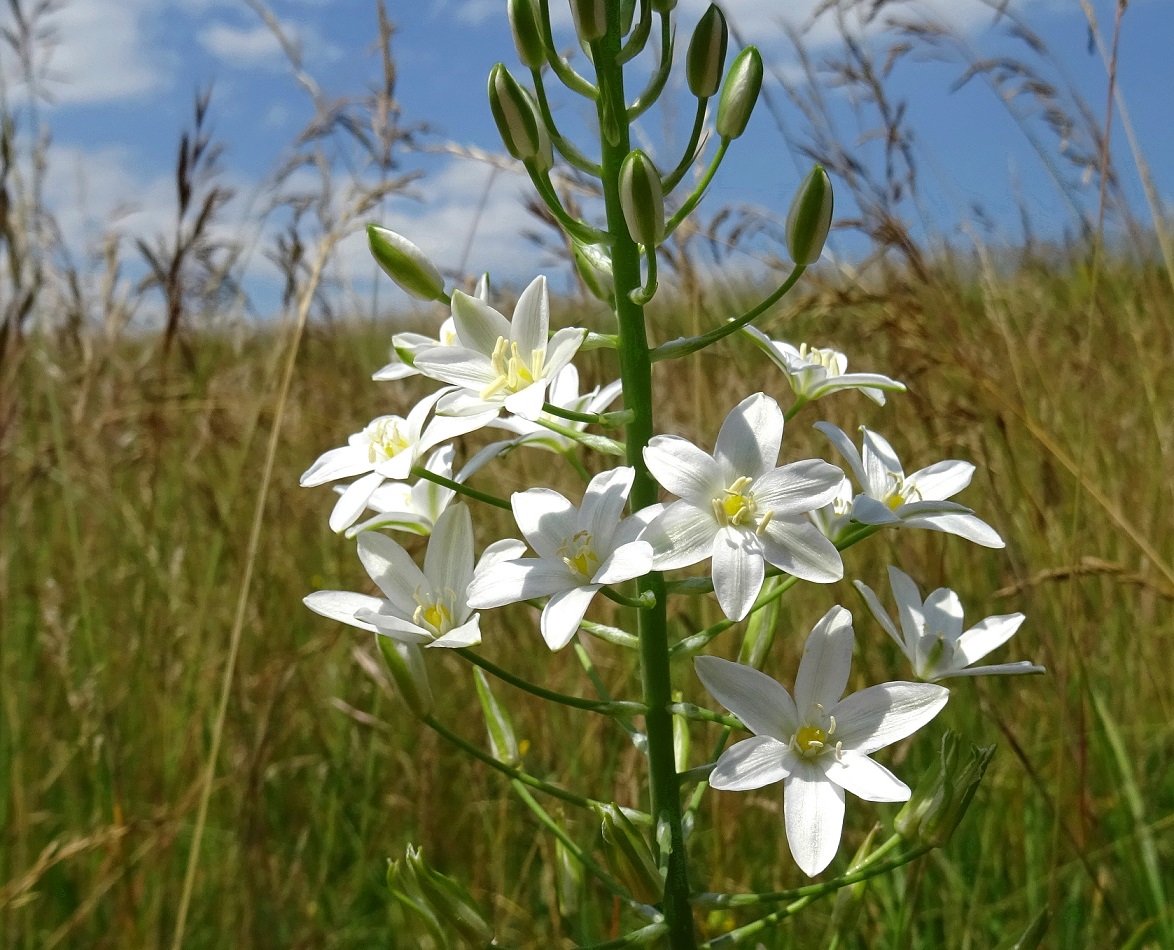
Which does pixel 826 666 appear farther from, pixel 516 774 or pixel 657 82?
pixel 657 82

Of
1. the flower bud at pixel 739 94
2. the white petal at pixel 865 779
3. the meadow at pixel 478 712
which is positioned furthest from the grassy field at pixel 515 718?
the flower bud at pixel 739 94

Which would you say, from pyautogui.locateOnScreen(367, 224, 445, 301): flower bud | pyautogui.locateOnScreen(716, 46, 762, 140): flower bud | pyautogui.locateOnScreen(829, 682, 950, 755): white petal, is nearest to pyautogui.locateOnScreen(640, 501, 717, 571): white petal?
pyautogui.locateOnScreen(829, 682, 950, 755): white petal

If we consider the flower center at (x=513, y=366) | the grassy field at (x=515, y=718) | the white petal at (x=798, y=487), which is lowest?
the grassy field at (x=515, y=718)

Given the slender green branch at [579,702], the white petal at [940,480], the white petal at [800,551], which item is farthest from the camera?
the white petal at [940,480]

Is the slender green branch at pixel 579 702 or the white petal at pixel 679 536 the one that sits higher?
the white petal at pixel 679 536

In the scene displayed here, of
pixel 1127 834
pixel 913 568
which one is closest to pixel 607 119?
pixel 913 568

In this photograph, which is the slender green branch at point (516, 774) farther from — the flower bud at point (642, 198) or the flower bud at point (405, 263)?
the flower bud at point (642, 198)
